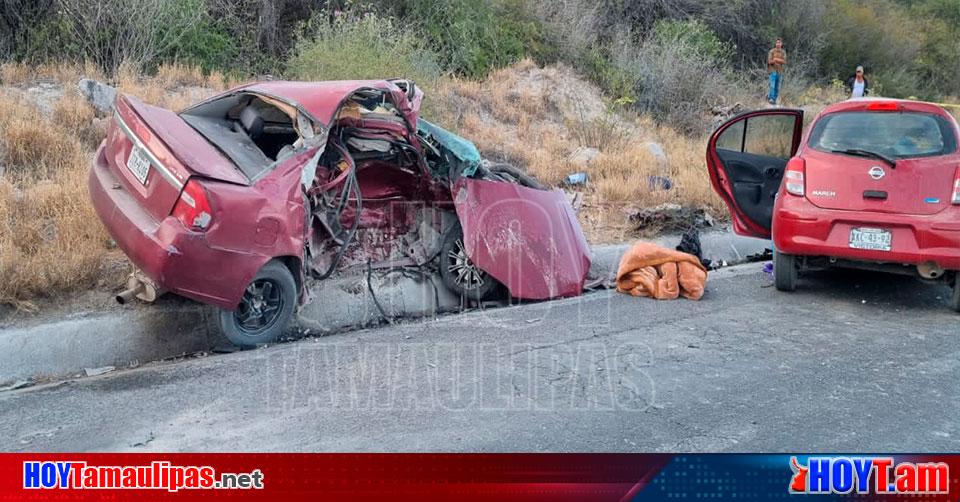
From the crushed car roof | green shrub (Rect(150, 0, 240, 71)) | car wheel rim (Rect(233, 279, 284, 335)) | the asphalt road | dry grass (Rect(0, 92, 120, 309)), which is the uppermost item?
green shrub (Rect(150, 0, 240, 71))

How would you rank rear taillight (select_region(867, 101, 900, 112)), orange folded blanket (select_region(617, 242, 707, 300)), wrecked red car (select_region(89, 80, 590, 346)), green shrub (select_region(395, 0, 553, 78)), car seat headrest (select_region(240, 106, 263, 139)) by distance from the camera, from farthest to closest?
1. green shrub (select_region(395, 0, 553, 78))
2. orange folded blanket (select_region(617, 242, 707, 300))
3. rear taillight (select_region(867, 101, 900, 112))
4. car seat headrest (select_region(240, 106, 263, 139))
5. wrecked red car (select_region(89, 80, 590, 346))

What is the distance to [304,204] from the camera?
19.7ft

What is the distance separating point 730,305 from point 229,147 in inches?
170

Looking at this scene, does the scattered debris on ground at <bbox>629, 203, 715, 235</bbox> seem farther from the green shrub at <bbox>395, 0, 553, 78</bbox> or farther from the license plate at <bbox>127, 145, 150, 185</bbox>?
the green shrub at <bbox>395, 0, 553, 78</bbox>

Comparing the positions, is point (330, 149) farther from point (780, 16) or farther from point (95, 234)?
Result: point (780, 16)

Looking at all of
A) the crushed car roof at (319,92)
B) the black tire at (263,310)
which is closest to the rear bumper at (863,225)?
the crushed car roof at (319,92)

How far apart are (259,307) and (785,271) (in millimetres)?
4652

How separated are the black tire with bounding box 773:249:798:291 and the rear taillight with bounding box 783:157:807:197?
0.59 m

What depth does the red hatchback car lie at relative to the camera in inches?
267

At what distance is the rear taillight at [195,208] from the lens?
5.29 metres

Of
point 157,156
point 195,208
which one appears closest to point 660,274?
point 195,208

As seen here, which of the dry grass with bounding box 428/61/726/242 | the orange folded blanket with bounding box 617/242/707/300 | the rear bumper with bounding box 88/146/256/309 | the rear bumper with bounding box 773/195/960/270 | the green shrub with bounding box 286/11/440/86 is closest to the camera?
the rear bumper with bounding box 88/146/256/309

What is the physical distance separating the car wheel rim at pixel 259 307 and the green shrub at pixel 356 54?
5.95m

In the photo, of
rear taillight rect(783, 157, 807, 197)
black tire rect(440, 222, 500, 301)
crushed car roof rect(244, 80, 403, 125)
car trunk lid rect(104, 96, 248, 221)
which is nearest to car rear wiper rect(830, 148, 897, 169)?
rear taillight rect(783, 157, 807, 197)
